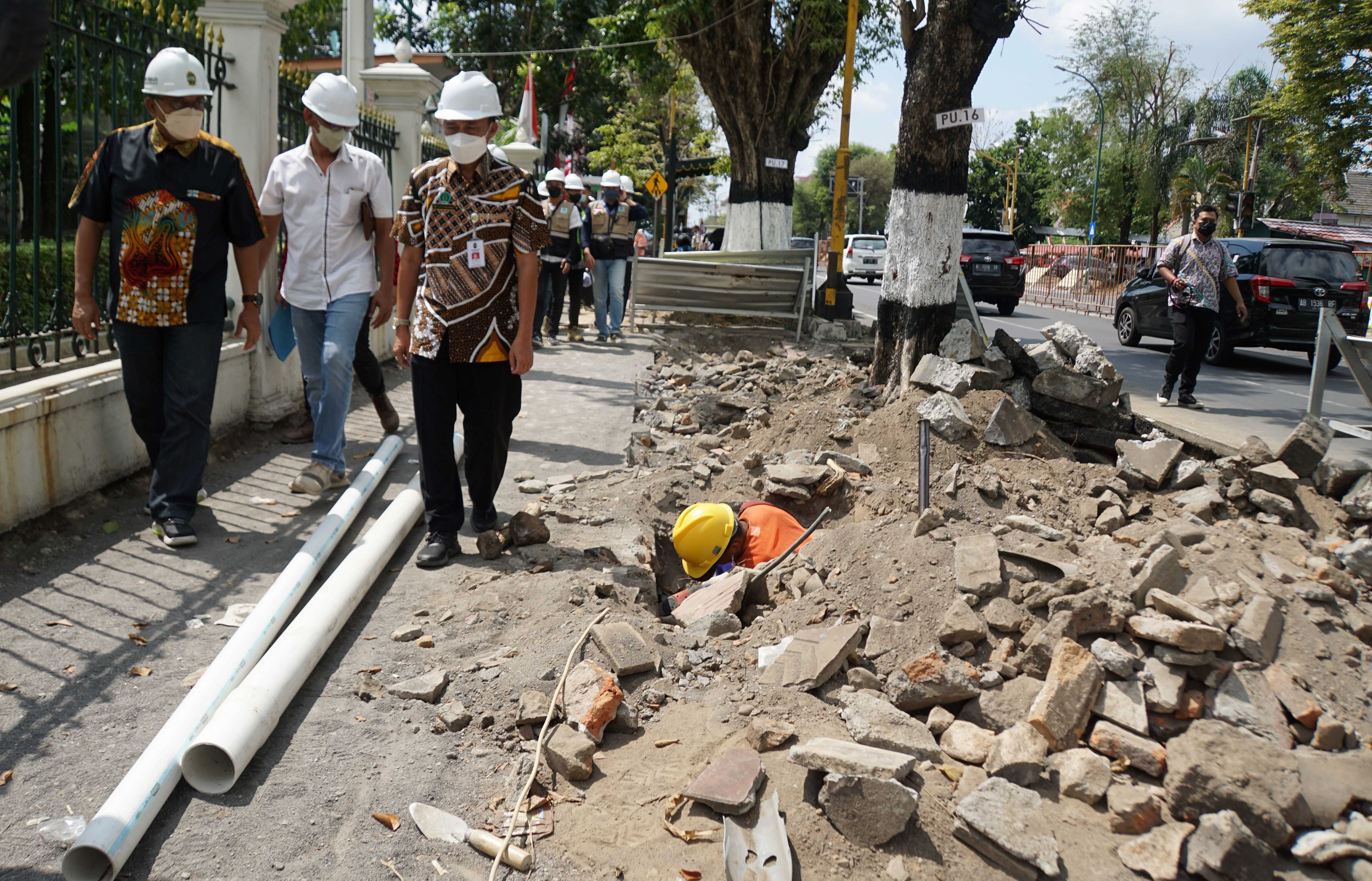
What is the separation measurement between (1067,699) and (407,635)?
2249mm

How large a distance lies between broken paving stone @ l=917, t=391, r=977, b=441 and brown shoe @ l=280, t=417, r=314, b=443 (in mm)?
3792

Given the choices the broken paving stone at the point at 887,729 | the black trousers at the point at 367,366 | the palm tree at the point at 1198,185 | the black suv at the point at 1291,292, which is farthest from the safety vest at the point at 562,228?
the palm tree at the point at 1198,185

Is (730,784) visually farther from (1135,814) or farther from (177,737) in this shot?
(177,737)

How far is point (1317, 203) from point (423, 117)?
1366 inches

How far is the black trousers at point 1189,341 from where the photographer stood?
9031mm

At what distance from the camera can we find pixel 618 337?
1361 centimetres

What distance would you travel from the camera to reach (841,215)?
52.5 ft

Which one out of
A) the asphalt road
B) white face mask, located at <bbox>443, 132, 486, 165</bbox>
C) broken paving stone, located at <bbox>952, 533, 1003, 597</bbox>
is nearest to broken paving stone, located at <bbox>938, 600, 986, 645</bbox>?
broken paving stone, located at <bbox>952, 533, 1003, 597</bbox>

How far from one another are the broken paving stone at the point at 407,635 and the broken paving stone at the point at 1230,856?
2.54m

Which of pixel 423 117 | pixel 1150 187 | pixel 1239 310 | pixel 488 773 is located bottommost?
pixel 488 773

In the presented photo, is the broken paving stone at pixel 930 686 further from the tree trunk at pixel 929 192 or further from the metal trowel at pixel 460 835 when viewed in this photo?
the tree trunk at pixel 929 192

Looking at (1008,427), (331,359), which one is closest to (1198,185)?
(1008,427)

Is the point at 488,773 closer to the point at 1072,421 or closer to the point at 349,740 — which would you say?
the point at 349,740

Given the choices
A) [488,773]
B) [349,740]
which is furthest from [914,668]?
[349,740]
